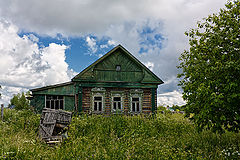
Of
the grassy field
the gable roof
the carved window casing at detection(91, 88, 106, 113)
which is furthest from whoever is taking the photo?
the carved window casing at detection(91, 88, 106, 113)

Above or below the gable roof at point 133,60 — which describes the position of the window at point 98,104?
below

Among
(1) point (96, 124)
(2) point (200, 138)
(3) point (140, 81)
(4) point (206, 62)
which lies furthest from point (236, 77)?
(3) point (140, 81)

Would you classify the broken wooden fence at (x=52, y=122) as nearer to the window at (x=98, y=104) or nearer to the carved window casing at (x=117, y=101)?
the window at (x=98, y=104)

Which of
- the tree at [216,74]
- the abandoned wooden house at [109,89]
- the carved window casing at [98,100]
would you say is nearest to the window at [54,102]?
the abandoned wooden house at [109,89]

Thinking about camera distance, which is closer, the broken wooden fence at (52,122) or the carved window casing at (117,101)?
the broken wooden fence at (52,122)

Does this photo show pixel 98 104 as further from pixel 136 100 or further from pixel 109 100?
pixel 136 100

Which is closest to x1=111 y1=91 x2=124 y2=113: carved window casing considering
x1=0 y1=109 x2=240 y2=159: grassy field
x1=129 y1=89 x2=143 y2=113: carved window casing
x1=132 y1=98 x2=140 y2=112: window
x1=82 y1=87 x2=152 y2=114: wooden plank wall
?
x1=82 y1=87 x2=152 y2=114: wooden plank wall

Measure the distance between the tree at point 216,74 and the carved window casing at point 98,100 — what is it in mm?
8343

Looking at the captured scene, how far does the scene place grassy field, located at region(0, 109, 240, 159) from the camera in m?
6.62

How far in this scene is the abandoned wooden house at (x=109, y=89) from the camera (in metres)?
16.5

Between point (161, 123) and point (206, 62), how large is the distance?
4.77m

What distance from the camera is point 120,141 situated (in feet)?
27.7

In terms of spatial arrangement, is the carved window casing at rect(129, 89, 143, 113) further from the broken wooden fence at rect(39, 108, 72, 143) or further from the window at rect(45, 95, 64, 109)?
the broken wooden fence at rect(39, 108, 72, 143)

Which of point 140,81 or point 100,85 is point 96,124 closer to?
point 100,85
